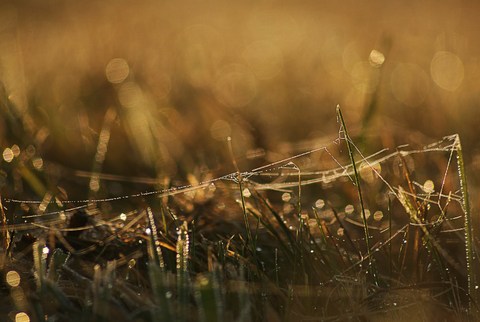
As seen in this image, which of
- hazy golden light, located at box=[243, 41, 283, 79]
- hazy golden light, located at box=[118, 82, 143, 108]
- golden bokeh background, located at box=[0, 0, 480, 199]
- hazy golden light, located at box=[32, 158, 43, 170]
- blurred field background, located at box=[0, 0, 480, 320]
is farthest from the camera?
hazy golden light, located at box=[243, 41, 283, 79]

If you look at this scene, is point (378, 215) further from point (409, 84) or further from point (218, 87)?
point (409, 84)

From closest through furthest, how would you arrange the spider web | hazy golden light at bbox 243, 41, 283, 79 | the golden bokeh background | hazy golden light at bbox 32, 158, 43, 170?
the spider web, hazy golden light at bbox 32, 158, 43, 170, the golden bokeh background, hazy golden light at bbox 243, 41, 283, 79

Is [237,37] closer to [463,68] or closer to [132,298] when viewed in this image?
[463,68]

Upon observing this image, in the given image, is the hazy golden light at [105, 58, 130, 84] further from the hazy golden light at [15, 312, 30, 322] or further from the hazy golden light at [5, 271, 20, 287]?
the hazy golden light at [15, 312, 30, 322]

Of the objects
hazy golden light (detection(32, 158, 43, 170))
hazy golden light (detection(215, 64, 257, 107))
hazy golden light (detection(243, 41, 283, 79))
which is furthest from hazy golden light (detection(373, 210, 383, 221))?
hazy golden light (detection(243, 41, 283, 79))

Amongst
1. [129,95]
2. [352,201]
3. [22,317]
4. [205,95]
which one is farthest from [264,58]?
[22,317]

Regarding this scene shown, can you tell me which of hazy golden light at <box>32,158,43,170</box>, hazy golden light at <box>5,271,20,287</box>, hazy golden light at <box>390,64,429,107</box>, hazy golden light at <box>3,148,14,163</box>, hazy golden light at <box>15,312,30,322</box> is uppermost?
hazy golden light at <box>390,64,429,107</box>

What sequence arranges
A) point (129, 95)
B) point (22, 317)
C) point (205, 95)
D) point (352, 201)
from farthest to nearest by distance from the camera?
1. point (205, 95)
2. point (129, 95)
3. point (352, 201)
4. point (22, 317)
